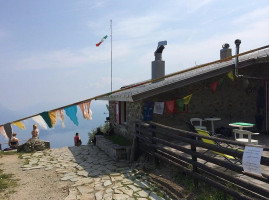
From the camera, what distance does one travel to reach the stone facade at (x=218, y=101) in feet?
30.4

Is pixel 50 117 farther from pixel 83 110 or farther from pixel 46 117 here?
pixel 83 110

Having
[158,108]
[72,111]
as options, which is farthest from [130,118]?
[72,111]

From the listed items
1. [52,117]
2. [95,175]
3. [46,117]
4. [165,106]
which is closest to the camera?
[95,175]

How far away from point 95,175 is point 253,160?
469cm

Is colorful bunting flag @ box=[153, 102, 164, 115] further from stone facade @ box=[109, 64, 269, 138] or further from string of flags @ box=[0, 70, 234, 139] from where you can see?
stone facade @ box=[109, 64, 269, 138]

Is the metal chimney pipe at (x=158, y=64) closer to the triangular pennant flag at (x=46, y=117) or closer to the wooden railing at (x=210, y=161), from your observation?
the wooden railing at (x=210, y=161)

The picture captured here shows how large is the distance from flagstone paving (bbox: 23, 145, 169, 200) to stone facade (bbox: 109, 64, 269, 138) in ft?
7.18

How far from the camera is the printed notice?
353 cm

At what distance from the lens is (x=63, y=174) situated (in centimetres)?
Result: 728

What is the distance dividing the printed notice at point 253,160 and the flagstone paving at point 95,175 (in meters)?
2.18

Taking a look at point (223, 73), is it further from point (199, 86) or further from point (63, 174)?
point (63, 174)

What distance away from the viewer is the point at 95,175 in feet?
22.7

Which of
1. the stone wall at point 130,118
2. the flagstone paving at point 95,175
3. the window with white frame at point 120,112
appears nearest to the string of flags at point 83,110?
the stone wall at point 130,118

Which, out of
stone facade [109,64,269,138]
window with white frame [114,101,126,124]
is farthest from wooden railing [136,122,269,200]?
window with white frame [114,101,126,124]
